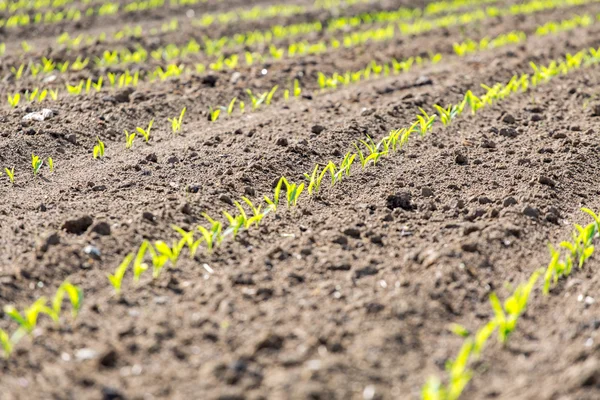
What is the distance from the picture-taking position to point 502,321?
99.3 inches

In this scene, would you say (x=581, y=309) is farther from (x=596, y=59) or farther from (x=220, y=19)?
(x=220, y=19)

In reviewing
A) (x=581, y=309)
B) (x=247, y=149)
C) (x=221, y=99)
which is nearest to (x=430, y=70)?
(x=221, y=99)

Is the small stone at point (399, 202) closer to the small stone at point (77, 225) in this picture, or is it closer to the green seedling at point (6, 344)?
the small stone at point (77, 225)

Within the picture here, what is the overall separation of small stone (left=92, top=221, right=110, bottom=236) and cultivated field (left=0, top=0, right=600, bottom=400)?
0.03 feet

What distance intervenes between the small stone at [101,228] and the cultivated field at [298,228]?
1 cm

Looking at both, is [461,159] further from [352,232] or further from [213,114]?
[213,114]

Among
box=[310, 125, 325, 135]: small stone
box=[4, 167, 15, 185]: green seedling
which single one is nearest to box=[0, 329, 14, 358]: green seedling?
box=[4, 167, 15, 185]: green seedling

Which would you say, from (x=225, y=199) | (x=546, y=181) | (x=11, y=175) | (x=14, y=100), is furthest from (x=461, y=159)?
(x=14, y=100)

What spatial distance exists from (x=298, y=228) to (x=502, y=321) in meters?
1.27

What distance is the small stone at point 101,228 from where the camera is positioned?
10.8ft

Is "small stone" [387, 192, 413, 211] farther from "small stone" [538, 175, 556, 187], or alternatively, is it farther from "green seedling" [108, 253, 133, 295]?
"green seedling" [108, 253, 133, 295]

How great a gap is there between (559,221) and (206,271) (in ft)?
5.95

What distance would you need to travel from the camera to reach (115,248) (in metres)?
3.21

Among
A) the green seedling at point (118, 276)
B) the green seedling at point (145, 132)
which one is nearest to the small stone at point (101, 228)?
the green seedling at point (118, 276)
